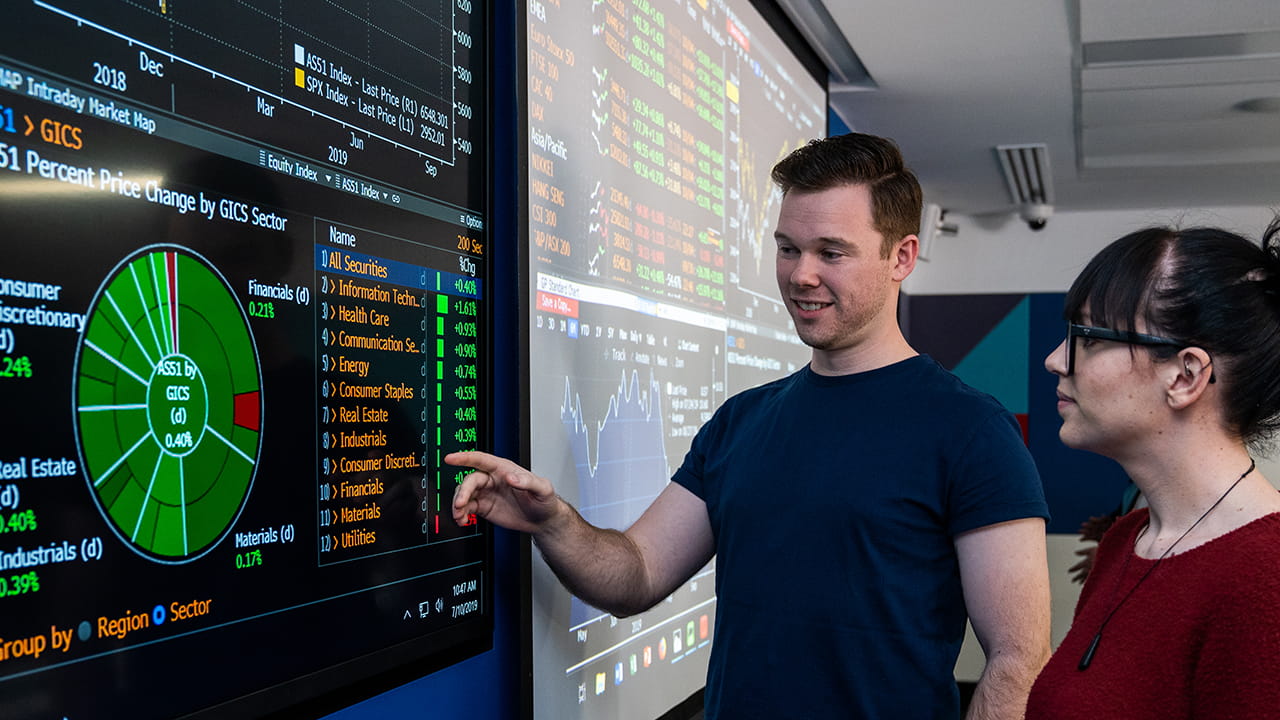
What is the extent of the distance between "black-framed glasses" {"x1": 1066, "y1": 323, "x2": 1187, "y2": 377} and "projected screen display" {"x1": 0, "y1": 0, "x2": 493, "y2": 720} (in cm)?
73

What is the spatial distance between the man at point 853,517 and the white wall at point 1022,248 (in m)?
5.18

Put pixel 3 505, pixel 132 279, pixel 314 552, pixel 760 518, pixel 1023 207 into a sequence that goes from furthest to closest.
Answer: pixel 1023 207, pixel 760 518, pixel 314 552, pixel 132 279, pixel 3 505

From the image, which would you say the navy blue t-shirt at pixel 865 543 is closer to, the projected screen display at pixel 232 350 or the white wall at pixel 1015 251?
the projected screen display at pixel 232 350

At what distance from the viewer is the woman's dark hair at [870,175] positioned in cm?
161

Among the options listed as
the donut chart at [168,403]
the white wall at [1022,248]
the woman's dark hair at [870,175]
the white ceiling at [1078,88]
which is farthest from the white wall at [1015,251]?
the donut chart at [168,403]

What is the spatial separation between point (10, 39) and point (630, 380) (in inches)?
49.5

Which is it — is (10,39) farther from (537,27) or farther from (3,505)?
(537,27)

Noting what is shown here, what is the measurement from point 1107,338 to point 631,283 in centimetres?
100

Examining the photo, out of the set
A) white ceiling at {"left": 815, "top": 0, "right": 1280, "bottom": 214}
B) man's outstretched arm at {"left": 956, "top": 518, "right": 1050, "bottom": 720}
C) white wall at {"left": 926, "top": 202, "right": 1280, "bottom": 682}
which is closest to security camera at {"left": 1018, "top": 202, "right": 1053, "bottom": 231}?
white wall at {"left": 926, "top": 202, "right": 1280, "bottom": 682}

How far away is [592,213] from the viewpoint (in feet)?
6.01

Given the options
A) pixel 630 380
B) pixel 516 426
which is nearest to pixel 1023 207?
pixel 630 380

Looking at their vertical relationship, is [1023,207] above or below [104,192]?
above

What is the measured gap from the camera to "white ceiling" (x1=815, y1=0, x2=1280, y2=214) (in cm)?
335

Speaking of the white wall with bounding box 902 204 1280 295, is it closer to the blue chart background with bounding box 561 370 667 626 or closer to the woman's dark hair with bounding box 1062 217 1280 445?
the blue chart background with bounding box 561 370 667 626
